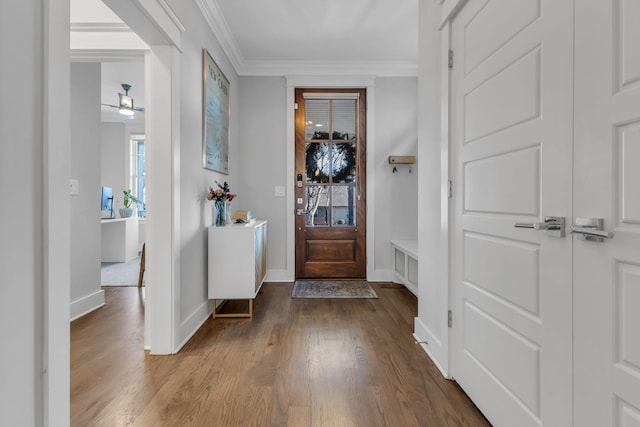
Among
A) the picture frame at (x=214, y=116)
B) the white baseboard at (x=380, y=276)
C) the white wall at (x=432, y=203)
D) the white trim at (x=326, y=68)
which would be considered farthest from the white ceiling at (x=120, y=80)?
the white baseboard at (x=380, y=276)

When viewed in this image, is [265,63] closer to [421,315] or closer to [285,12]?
[285,12]

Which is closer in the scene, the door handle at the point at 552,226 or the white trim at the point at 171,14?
the door handle at the point at 552,226

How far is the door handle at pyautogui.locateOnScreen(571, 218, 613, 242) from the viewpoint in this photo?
84 centimetres

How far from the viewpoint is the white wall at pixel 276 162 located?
386 cm

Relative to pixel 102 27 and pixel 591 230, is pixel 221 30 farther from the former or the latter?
pixel 591 230

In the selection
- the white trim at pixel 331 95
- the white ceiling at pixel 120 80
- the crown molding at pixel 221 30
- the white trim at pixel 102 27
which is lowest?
the white trim at pixel 102 27

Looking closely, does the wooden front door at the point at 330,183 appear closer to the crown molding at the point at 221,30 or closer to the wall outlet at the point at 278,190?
the wall outlet at the point at 278,190

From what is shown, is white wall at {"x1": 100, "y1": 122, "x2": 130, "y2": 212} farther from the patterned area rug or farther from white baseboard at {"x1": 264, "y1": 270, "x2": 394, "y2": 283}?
the patterned area rug

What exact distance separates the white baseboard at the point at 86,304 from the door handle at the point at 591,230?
3363mm

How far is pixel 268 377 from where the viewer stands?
1.72 meters

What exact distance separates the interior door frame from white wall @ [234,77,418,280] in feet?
0.14

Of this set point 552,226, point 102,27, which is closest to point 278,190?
point 102,27

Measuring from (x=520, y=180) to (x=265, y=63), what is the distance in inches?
135

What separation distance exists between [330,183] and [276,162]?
2.34ft
